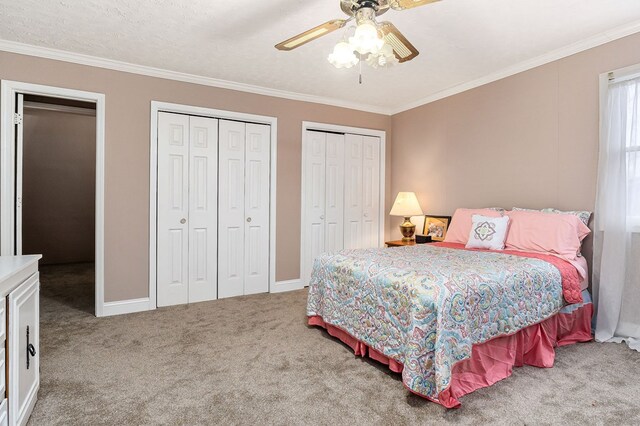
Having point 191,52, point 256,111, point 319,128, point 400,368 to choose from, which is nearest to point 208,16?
point 191,52

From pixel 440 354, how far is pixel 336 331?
111cm

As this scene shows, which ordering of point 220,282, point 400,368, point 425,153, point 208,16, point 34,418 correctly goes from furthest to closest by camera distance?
1. point 425,153
2. point 220,282
3. point 208,16
4. point 400,368
5. point 34,418

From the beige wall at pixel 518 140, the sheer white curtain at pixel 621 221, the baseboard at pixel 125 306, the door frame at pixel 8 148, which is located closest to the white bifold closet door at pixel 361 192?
the beige wall at pixel 518 140

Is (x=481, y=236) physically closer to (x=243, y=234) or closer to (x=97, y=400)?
(x=243, y=234)

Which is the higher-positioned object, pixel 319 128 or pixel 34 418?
pixel 319 128

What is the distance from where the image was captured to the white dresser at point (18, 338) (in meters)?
1.50

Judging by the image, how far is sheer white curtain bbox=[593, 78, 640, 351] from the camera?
271 cm

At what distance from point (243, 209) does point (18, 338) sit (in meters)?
2.67

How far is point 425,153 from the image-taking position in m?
4.63

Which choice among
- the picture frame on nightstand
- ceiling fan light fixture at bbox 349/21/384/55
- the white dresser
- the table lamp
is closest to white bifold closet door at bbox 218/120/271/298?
the table lamp

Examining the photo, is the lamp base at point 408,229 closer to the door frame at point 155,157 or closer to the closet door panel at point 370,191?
the closet door panel at point 370,191

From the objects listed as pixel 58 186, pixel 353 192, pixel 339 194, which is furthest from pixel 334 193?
pixel 58 186

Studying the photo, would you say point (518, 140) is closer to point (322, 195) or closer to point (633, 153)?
point (633, 153)

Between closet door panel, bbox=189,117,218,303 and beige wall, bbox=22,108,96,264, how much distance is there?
3936 millimetres
